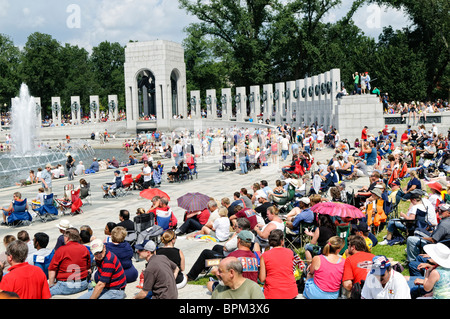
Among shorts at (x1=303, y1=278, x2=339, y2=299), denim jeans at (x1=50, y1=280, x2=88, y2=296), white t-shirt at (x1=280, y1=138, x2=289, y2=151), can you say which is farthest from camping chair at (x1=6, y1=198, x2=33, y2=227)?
white t-shirt at (x1=280, y1=138, x2=289, y2=151)

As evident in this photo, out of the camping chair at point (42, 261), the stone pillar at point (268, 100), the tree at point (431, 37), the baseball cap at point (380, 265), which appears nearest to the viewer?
the baseball cap at point (380, 265)

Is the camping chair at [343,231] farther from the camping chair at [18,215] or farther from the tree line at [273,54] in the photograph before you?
the tree line at [273,54]

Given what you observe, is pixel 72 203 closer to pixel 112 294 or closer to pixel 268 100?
pixel 112 294

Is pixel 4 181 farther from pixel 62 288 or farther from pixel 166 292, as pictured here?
pixel 166 292

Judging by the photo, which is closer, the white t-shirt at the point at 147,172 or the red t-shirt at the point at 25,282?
the red t-shirt at the point at 25,282

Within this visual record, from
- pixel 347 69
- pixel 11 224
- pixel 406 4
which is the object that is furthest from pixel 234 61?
pixel 11 224

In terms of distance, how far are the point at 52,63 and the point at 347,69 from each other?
46069 millimetres

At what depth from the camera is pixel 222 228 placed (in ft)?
35.4

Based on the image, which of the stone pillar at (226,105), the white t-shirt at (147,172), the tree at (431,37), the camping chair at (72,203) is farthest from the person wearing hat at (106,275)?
the tree at (431,37)

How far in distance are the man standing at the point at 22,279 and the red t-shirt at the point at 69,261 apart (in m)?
1.45

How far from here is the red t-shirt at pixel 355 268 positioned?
6.81 meters

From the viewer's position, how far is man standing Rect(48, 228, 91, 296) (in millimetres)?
8078

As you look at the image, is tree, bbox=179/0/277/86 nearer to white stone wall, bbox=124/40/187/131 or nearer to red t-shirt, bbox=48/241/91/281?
white stone wall, bbox=124/40/187/131

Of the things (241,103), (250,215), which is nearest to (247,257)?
(250,215)
